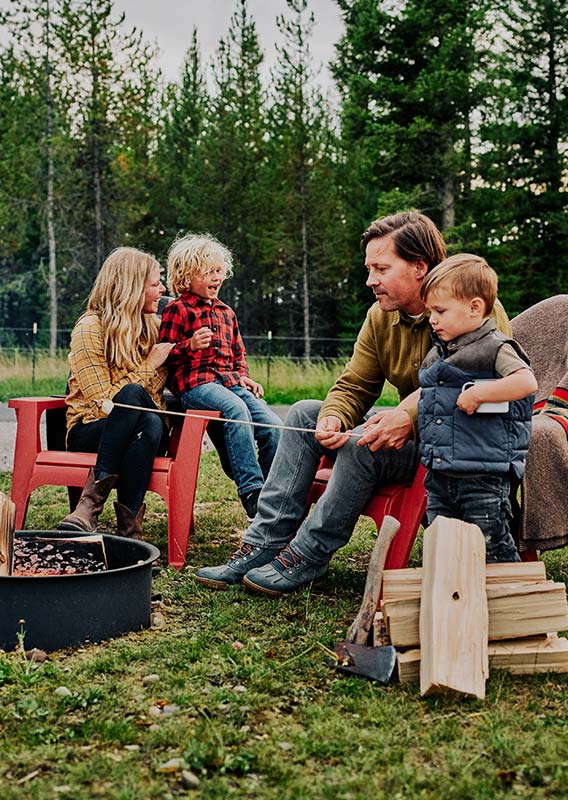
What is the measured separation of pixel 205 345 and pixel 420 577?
1.91m

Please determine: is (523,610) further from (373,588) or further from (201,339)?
(201,339)

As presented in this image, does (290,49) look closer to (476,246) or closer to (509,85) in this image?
(509,85)

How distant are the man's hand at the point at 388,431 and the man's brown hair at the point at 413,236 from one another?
56 centimetres

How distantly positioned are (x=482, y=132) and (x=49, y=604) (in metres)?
21.8

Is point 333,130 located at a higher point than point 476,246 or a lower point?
higher

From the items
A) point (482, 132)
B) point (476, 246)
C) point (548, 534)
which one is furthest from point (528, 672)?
point (482, 132)

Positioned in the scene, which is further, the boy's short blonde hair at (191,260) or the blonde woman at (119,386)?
the boy's short blonde hair at (191,260)

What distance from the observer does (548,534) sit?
3164mm

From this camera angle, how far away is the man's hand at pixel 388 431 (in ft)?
10.2

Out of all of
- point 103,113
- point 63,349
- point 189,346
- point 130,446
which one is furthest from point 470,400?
point 103,113

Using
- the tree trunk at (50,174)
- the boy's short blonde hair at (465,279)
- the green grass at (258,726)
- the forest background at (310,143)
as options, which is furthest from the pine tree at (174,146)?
the green grass at (258,726)

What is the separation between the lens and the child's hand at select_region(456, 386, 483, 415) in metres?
2.69

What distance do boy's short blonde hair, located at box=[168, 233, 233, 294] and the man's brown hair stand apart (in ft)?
3.81

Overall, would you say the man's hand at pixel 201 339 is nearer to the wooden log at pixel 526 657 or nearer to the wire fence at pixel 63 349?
the wooden log at pixel 526 657
